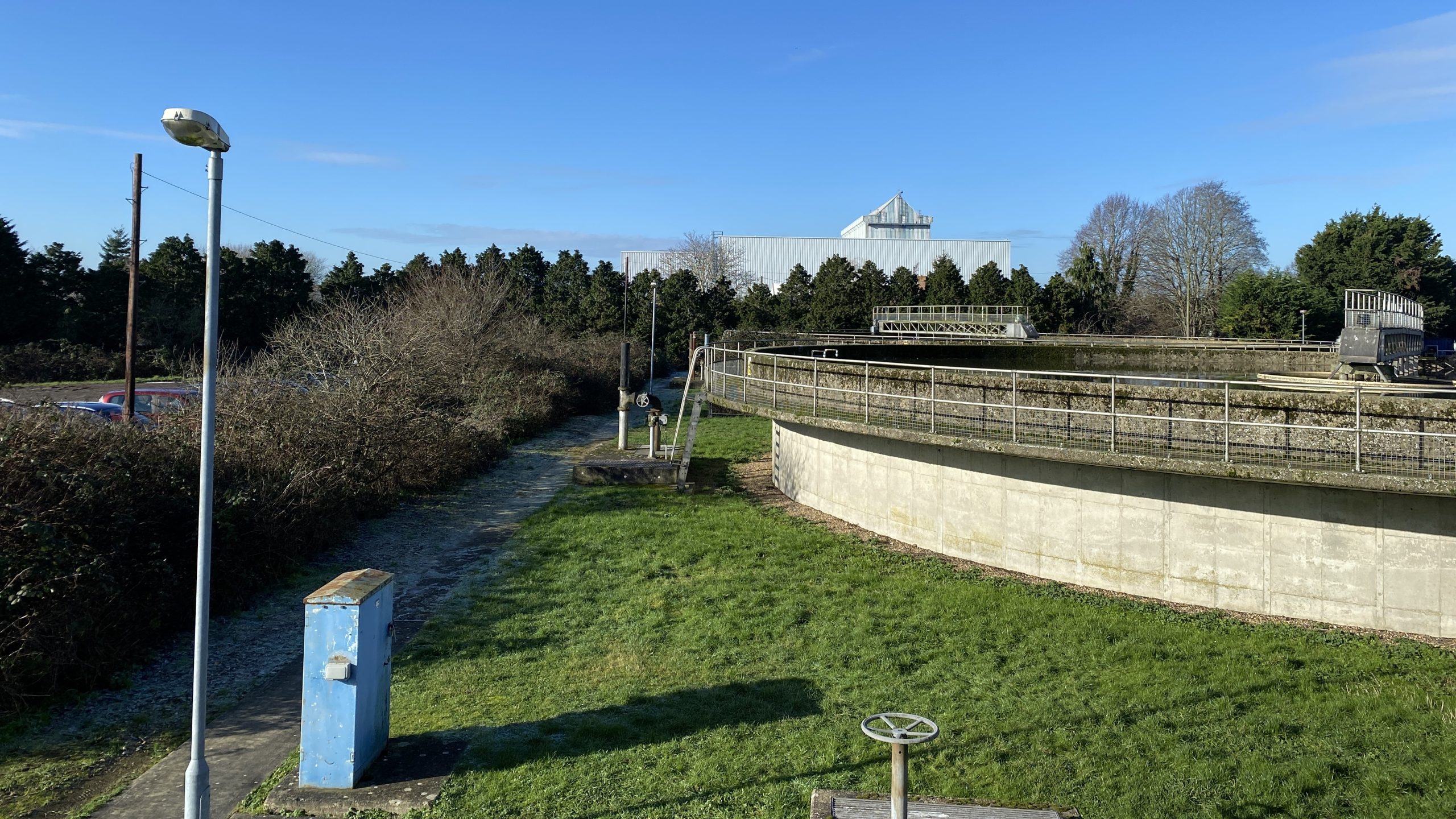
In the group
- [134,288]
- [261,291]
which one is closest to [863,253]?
[261,291]

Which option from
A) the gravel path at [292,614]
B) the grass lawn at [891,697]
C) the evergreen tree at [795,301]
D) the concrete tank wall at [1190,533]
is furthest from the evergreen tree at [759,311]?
the grass lawn at [891,697]

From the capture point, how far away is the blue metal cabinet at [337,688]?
6.42 metres

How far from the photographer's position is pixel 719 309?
202 feet

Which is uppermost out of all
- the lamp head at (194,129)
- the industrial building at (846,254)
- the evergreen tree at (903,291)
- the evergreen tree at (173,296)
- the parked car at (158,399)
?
the industrial building at (846,254)

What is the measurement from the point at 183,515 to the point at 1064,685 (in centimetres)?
1039

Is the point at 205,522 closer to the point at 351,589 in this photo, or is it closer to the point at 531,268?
the point at 351,589

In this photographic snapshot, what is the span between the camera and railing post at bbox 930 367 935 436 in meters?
13.8

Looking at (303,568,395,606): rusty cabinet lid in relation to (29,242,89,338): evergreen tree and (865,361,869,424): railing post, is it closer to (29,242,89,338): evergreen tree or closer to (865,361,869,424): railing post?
(865,361,869,424): railing post

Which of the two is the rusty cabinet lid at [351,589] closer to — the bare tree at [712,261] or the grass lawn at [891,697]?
the grass lawn at [891,697]

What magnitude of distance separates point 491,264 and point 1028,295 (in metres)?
34.8

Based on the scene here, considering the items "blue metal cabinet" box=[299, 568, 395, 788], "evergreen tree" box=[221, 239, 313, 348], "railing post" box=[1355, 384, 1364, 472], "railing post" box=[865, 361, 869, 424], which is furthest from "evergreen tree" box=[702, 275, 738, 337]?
"blue metal cabinet" box=[299, 568, 395, 788]

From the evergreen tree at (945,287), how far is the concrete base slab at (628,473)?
41.3 m

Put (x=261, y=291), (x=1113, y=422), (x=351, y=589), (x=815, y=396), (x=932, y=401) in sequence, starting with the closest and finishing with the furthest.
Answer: (x=351, y=589), (x=1113, y=422), (x=932, y=401), (x=815, y=396), (x=261, y=291)

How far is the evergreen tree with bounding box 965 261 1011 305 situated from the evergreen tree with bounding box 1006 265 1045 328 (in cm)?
50
